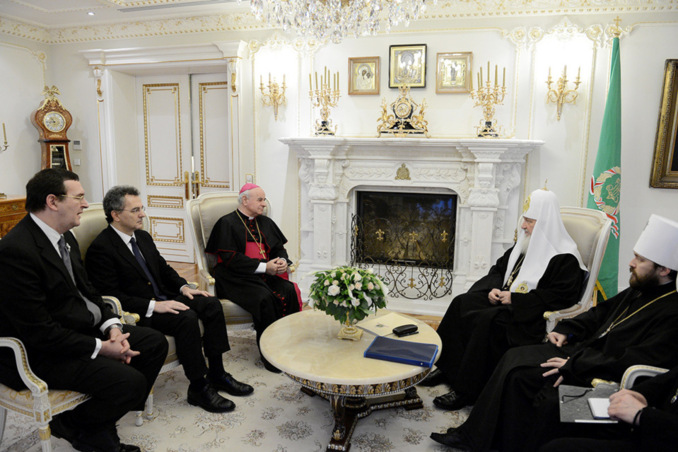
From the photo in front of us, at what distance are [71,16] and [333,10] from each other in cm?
405

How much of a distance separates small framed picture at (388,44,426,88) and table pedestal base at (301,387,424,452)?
303cm

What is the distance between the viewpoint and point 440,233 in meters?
5.02

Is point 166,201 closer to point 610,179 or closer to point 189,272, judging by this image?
point 189,272

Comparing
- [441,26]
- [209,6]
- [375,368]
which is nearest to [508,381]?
[375,368]

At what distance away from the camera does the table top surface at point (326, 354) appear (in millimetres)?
2188

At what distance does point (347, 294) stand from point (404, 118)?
2638 mm

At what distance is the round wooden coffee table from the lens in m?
2.19

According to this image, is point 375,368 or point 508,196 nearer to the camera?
point 375,368

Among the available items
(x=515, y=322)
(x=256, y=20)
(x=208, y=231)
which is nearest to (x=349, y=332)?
(x=515, y=322)

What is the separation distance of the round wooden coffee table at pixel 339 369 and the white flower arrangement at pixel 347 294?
0.18m

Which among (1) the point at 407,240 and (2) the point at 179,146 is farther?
(2) the point at 179,146

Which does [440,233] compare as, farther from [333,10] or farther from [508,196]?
[333,10]

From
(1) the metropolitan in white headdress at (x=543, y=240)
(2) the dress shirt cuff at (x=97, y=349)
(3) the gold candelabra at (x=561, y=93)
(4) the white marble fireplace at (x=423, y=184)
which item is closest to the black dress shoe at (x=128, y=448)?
(2) the dress shirt cuff at (x=97, y=349)

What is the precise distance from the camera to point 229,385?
9.58 ft
